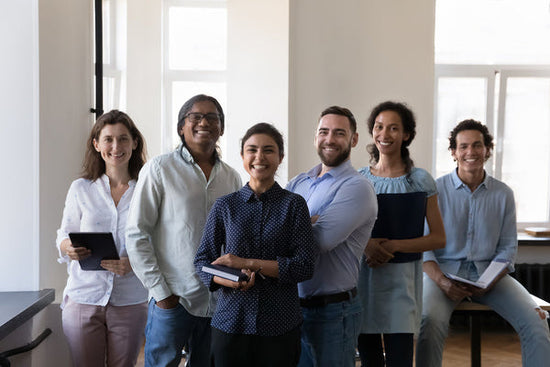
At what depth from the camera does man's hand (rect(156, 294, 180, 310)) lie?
79.0 inches

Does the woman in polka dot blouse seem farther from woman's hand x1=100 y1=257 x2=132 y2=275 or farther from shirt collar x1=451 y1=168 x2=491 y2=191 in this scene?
shirt collar x1=451 y1=168 x2=491 y2=191

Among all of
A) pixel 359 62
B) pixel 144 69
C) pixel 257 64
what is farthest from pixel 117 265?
pixel 144 69

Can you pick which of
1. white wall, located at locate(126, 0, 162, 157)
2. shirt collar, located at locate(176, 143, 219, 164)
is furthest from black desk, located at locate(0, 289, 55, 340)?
white wall, located at locate(126, 0, 162, 157)

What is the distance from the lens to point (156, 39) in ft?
16.9

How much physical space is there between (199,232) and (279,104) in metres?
2.48

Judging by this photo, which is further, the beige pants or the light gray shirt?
the beige pants

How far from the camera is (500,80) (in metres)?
5.14

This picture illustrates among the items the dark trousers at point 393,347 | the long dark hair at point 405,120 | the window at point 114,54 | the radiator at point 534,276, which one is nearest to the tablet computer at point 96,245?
the dark trousers at point 393,347

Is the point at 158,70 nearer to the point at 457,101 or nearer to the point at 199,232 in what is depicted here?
the point at 457,101

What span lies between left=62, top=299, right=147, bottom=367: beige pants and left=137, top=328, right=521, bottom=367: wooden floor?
1730mm

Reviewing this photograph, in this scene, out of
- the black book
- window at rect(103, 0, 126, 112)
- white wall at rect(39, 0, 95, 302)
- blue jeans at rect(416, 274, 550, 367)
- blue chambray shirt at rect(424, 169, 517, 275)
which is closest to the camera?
the black book

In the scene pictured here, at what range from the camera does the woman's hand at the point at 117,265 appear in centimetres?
225

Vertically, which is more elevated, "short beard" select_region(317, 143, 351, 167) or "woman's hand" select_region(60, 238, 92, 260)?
"short beard" select_region(317, 143, 351, 167)

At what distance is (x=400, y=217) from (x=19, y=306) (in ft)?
5.65
